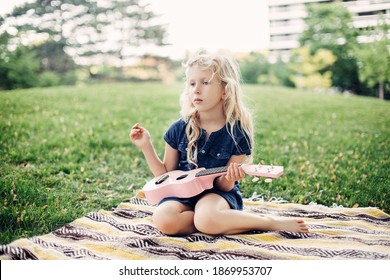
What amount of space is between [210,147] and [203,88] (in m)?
0.26

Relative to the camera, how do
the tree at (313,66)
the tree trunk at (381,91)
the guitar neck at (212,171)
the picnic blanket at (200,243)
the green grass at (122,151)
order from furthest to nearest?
the tree at (313,66) → the tree trunk at (381,91) → the green grass at (122,151) → the guitar neck at (212,171) → the picnic blanket at (200,243)

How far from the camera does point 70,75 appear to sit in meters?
3.94

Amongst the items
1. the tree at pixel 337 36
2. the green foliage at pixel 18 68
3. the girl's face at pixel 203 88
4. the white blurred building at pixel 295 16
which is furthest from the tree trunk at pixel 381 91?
the green foliage at pixel 18 68

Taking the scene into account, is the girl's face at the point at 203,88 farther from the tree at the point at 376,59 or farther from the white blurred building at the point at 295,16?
the tree at the point at 376,59

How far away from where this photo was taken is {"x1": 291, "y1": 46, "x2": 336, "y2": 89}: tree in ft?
11.6

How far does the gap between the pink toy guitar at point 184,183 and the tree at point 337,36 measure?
182 centimetres

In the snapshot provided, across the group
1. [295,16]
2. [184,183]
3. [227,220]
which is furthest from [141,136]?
[295,16]

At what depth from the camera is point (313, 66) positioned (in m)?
3.70

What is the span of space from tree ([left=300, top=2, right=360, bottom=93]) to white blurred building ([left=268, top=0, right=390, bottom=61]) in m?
0.05

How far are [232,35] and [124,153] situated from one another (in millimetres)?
1315

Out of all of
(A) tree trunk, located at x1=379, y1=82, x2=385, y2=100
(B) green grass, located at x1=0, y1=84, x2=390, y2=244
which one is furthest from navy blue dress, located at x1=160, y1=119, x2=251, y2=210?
(A) tree trunk, located at x1=379, y1=82, x2=385, y2=100

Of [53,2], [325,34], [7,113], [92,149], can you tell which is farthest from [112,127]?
[325,34]

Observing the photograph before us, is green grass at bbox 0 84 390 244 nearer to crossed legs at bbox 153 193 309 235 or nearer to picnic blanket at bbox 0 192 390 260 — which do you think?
picnic blanket at bbox 0 192 390 260

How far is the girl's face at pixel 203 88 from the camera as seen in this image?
74.5 inches
